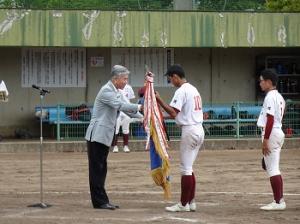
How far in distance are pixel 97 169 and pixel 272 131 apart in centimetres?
Result: 254

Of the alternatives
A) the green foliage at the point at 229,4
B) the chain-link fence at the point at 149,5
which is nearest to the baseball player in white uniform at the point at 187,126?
the chain-link fence at the point at 149,5

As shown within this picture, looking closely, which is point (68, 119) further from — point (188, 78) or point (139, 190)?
point (139, 190)

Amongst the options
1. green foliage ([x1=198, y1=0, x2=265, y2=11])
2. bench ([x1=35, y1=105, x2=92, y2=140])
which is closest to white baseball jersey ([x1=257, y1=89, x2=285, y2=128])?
bench ([x1=35, y1=105, x2=92, y2=140])

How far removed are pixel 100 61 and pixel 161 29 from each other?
7.38 feet

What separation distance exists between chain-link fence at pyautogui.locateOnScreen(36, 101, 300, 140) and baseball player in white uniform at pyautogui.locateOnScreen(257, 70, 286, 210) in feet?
34.1

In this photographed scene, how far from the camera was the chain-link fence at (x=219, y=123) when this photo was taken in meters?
21.7

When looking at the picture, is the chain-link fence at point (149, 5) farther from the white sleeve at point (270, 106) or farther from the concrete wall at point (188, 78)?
the white sleeve at point (270, 106)

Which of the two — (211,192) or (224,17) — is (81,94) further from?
(211,192)

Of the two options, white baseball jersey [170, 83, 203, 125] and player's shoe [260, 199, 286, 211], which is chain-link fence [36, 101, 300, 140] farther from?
white baseball jersey [170, 83, 203, 125]

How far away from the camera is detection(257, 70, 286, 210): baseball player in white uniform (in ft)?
37.0

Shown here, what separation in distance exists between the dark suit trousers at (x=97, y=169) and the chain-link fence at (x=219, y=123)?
10.2m

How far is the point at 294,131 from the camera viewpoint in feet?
75.2

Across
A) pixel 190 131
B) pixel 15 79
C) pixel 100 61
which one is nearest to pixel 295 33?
pixel 100 61

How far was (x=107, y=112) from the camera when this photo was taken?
1152cm
